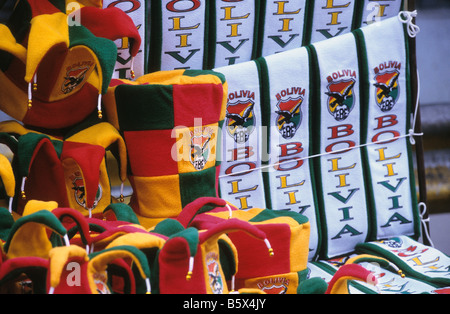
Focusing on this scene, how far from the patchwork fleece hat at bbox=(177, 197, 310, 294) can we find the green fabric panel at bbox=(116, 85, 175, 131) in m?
0.18

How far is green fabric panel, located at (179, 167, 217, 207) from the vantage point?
1.24 m

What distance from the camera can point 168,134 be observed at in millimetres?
1213

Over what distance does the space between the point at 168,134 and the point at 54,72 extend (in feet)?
0.77

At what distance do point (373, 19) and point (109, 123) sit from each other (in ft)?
2.69

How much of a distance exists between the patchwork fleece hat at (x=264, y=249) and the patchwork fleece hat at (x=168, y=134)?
8 cm

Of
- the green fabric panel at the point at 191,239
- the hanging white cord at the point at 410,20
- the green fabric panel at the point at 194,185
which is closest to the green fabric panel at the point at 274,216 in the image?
the green fabric panel at the point at 194,185

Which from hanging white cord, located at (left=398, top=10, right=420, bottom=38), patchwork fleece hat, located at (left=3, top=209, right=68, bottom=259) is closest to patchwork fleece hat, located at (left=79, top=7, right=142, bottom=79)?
patchwork fleece hat, located at (left=3, top=209, right=68, bottom=259)

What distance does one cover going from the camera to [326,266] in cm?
158

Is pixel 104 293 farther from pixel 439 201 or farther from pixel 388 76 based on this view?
pixel 439 201

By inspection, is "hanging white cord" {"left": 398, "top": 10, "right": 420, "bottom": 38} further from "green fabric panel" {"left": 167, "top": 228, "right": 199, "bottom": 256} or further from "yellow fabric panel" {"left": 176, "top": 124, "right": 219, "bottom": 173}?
"green fabric panel" {"left": 167, "top": 228, "right": 199, "bottom": 256}

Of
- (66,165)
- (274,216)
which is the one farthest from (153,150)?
(274,216)

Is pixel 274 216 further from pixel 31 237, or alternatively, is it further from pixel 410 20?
pixel 410 20

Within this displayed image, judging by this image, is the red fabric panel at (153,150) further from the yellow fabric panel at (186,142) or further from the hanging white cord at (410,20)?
the hanging white cord at (410,20)

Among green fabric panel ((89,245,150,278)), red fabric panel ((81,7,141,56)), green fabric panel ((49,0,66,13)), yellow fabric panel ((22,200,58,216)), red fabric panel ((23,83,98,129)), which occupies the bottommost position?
green fabric panel ((89,245,150,278))
